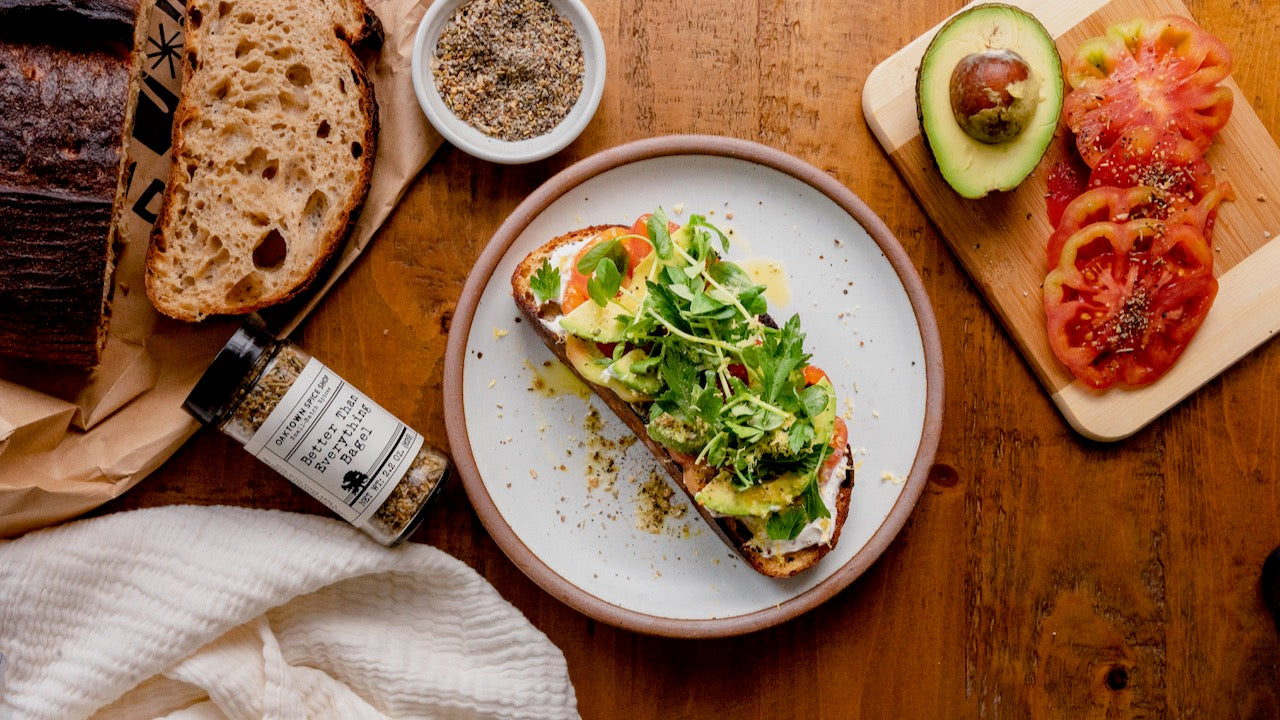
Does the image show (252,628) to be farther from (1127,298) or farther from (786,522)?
(1127,298)

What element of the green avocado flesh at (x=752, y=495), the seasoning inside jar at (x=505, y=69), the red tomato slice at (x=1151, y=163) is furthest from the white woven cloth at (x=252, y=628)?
the red tomato slice at (x=1151, y=163)

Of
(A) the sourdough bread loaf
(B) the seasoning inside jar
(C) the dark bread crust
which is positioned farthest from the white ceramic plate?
(A) the sourdough bread loaf

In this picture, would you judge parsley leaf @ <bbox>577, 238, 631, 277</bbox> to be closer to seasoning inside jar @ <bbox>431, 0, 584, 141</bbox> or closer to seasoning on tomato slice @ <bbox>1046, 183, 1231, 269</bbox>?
seasoning inside jar @ <bbox>431, 0, 584, 141</bbox>

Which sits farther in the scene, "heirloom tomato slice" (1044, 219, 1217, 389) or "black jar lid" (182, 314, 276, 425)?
"heirloom tomato slice" (1044, 219, 1217, 389)

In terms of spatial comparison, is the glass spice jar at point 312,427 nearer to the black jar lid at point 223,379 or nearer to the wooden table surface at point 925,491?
the black jar lid at point 223,379

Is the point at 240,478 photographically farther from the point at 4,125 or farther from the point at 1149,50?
the point at 1149,50
